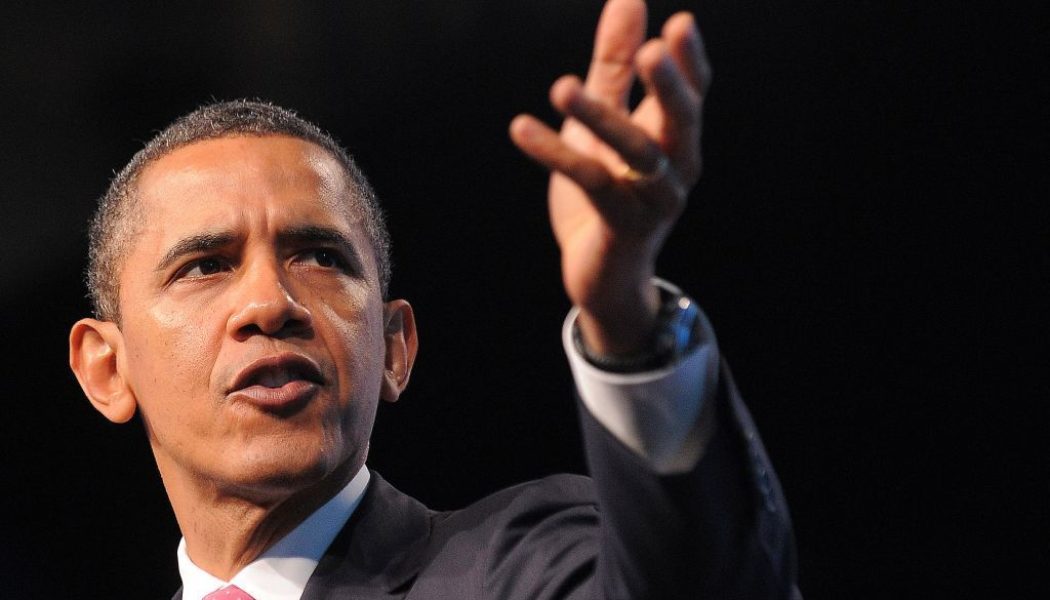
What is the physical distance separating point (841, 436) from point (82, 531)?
1.97 metres

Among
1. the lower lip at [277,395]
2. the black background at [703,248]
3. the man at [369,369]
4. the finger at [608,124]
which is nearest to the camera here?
the finger at [608,124]

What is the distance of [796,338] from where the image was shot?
124 inches

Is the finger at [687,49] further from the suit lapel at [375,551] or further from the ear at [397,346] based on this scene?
the ear at [397,346]

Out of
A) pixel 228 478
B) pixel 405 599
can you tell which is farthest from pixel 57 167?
pixel 405 599

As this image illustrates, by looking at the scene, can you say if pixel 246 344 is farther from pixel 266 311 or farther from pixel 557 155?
pixel 557 155

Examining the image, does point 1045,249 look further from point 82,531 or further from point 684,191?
point 82,531

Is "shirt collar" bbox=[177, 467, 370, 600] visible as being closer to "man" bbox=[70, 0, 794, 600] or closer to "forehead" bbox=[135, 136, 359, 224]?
"man" bbox=[70, 0, 794, 600]

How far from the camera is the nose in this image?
67.7 inches

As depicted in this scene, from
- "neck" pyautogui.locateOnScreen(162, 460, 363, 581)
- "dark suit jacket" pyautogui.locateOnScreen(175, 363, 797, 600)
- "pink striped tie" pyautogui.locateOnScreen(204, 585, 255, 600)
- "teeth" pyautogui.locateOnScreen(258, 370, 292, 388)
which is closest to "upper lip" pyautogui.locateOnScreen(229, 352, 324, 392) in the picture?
"teeth" pyautogui.locateOnScreen(258, 370, 292, 388)

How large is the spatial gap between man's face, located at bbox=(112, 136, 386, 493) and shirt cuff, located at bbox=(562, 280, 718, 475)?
24.7 inches

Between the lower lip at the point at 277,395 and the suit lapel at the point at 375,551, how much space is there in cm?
22

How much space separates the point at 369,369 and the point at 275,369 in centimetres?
17

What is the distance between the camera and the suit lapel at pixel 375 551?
1693 millimetres

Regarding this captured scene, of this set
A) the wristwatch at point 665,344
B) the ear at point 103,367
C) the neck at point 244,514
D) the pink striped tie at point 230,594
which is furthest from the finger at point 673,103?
the ear at point 103,367
